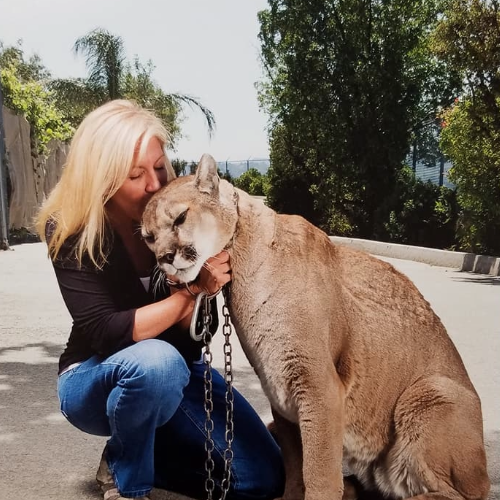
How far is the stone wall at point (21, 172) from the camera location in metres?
16.8

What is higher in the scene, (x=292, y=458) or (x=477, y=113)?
(x=477, y=113)

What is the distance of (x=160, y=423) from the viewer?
9.80ft

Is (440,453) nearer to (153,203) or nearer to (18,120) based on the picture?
(153,203)

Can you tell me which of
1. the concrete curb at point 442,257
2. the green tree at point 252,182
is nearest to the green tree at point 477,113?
the concrete curb at point 442,257

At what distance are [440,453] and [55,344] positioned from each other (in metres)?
4.28

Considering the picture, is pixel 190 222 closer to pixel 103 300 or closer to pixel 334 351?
pixel 103 300

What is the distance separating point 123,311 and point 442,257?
35.4 feet

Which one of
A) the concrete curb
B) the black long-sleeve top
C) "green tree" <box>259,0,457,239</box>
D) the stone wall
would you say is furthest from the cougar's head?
"green tree" <box>259,0,457,239</box>

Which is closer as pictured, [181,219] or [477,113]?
[181,219]

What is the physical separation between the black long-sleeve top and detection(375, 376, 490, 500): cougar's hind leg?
88 cm

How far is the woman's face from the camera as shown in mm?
2881

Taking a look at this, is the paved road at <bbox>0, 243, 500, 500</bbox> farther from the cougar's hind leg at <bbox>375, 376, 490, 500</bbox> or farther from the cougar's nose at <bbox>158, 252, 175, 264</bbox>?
the cougar's nose at <bbox>158, 252, 175, 264</bbox>

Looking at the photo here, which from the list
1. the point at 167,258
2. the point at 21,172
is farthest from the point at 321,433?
the point at 21,172

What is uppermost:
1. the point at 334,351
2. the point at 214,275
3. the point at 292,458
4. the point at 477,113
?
the point at 477,113
